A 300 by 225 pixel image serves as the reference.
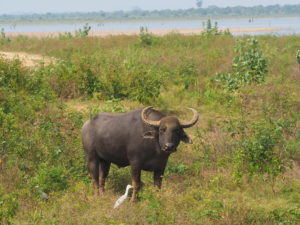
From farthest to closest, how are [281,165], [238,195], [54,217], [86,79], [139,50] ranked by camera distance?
[139,50] → [86,79] → [281,165] → [238,195] → [54,217]

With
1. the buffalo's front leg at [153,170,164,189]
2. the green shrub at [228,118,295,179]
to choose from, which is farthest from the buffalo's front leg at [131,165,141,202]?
the green shrub at [228,118,295,179]

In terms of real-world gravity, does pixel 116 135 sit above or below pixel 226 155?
above

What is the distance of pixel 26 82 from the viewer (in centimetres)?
1586

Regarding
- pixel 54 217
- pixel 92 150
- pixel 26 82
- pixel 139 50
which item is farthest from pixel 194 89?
pixel 54 217

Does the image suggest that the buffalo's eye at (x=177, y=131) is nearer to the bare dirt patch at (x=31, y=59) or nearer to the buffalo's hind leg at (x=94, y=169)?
the buffalo's hind leg at (x=94, y=169)

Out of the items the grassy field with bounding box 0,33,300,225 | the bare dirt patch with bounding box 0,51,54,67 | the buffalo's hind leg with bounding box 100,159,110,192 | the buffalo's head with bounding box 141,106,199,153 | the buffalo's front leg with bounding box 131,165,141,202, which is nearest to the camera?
the grassy field with bounding box 0,33,300,225

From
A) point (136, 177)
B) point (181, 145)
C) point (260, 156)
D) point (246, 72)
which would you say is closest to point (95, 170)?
point (136, 177)

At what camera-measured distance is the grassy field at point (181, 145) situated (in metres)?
8.61

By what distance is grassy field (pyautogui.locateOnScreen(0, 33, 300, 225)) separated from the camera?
339 inches

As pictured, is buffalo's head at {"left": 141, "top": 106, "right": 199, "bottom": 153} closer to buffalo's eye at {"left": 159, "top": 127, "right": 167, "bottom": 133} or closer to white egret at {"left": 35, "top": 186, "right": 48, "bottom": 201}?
buffalo's eye at {"left": 159, "top": 127, "right": 167, "bottom": 133}

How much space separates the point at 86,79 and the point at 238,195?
788 centimetres

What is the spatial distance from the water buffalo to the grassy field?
372 mm

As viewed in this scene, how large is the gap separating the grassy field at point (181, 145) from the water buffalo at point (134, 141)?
0.37m

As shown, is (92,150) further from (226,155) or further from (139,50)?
(139,50)
